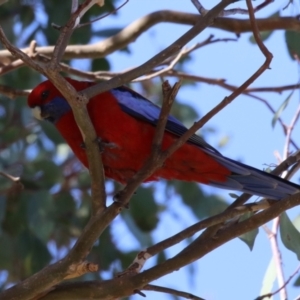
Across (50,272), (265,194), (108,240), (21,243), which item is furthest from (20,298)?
(108,240)

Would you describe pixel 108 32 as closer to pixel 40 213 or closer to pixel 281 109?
pixel 40 213

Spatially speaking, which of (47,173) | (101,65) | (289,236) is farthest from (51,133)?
(289,236)

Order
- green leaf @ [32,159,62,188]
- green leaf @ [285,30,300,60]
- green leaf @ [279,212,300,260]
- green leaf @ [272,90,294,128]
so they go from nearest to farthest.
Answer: green leaf @ [279,212,300,260]
green leaf @ [272,90,294,128]
green leaf @ [285,30,300,60]
green leaf @ [32,159,62,188]

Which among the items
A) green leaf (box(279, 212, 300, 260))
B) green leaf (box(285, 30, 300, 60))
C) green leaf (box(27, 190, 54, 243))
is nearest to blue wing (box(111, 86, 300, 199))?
green leaf (box(279, 212, 300, 260))

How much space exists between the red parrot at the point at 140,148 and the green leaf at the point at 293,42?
81cm

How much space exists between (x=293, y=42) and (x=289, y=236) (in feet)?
4.00

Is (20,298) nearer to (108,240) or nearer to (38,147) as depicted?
(108,240)

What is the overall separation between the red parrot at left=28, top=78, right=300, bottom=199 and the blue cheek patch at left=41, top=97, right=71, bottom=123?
32mm

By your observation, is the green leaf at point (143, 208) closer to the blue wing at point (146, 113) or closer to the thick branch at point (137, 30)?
the thick branch at point (137, 30)

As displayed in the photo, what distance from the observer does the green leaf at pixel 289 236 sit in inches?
104

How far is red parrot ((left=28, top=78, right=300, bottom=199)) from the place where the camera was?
2.86 metres

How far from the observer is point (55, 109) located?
3191mm

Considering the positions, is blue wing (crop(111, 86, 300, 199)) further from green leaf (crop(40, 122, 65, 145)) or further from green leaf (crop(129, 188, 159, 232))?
green leaf (crop(40, 122, 65, 145))

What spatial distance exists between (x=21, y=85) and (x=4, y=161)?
49cm
